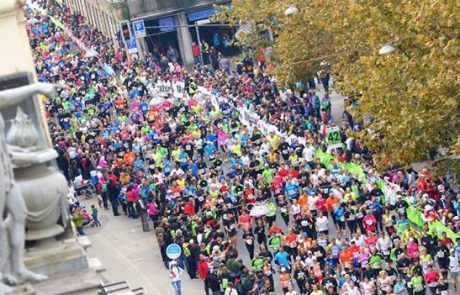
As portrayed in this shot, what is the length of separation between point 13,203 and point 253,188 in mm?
33812

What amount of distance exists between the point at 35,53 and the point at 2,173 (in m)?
78.8

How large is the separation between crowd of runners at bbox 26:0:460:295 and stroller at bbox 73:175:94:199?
300mm

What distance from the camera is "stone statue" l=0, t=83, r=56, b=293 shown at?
1303 centimetres

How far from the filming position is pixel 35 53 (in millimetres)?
91125

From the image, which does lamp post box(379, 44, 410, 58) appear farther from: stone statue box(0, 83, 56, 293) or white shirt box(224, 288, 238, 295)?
stone statue box(0, 83, 56, 293)

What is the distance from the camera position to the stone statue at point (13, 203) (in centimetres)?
1303

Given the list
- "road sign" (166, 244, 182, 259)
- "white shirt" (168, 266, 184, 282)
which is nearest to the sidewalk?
"white shirt" (168, 266, 184, 282)

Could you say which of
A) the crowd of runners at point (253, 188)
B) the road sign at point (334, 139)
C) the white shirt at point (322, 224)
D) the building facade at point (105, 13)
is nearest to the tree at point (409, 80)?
the road sign at point (334, 139)

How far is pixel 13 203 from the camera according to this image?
43.4 feet

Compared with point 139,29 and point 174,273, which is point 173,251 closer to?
point 174,273

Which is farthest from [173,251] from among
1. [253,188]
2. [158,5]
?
[158,5]

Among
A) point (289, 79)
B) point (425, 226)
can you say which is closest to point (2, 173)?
point (425, 226)

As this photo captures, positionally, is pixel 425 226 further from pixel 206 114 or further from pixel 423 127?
pixel 206 114

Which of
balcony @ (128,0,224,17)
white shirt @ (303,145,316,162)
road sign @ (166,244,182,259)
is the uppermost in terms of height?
road sign @ (166,244,182,259)
